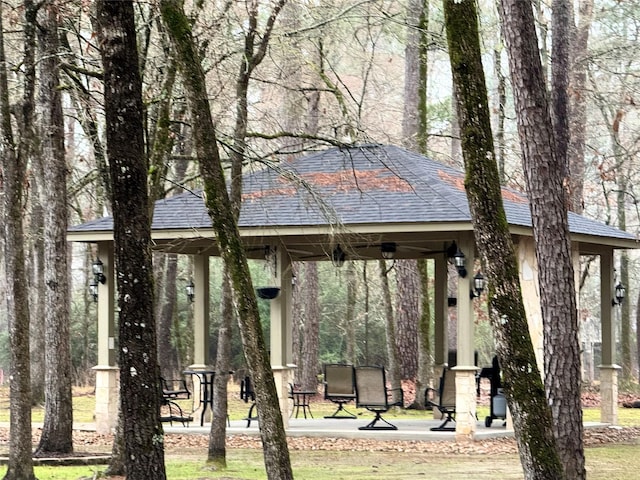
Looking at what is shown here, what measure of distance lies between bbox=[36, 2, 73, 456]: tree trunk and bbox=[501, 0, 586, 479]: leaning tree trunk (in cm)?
528

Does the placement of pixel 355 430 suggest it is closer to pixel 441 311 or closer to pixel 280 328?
pixel 280 328

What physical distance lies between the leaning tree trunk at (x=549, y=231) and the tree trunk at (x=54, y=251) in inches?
208

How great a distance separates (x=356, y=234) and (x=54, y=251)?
14.5 feet

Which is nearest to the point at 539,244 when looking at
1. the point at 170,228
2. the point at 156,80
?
the point at 156,80

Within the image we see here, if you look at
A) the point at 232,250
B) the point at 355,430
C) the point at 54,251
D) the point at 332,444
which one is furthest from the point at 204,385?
the point at 232,250

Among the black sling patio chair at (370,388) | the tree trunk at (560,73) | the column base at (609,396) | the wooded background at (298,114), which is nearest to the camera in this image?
the wooded background at (298,114)

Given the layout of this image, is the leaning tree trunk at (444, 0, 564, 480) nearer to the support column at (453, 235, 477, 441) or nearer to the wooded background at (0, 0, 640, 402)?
the wooded background at (0, 0, 640, 402)

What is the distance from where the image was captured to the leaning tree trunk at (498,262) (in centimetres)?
736

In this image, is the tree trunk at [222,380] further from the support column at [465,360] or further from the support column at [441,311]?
the support column at [441,311]

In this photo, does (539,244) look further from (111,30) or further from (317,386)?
→ (317,386)

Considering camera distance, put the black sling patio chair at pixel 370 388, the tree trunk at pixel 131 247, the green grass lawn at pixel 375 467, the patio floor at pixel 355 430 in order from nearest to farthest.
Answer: the tree trunk at pixel 131 247 → the green grass lawn at pixel 375 467 → the patio floor at pixel 355 430 → the black sling patio chair at pixel 370 388

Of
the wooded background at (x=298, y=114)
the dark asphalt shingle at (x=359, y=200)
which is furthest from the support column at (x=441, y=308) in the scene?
the dark asphalt shingle at (x=359, y=200)

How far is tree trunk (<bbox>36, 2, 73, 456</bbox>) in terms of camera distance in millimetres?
12820

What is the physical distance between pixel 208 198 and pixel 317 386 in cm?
1861
